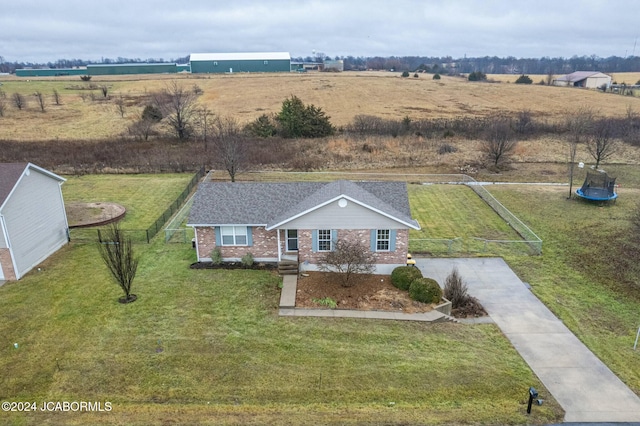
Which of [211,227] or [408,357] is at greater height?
[211,227]

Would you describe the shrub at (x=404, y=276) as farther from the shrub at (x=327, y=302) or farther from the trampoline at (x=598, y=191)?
the trampoline at (x=598, y=191)

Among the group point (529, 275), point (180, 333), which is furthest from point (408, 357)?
point (529, 275)

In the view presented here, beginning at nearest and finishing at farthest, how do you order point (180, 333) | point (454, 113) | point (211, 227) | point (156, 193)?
1. point (180, 333)
2. point (211, 227)
3. point (156, 193)
4. point (454, 113)

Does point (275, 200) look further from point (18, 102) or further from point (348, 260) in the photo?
point (18, 102)

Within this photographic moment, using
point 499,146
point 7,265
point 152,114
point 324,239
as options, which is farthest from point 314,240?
point 152,114

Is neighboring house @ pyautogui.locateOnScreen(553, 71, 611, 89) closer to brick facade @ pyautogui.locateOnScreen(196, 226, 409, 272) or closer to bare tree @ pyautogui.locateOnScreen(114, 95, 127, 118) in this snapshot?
bare tree @ pyautogui.locateOnScreen(114, 95, 127, 118)

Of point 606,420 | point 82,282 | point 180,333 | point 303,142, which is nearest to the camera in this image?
point 606,420

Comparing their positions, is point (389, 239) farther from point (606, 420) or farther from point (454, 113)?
point (454, 113)
